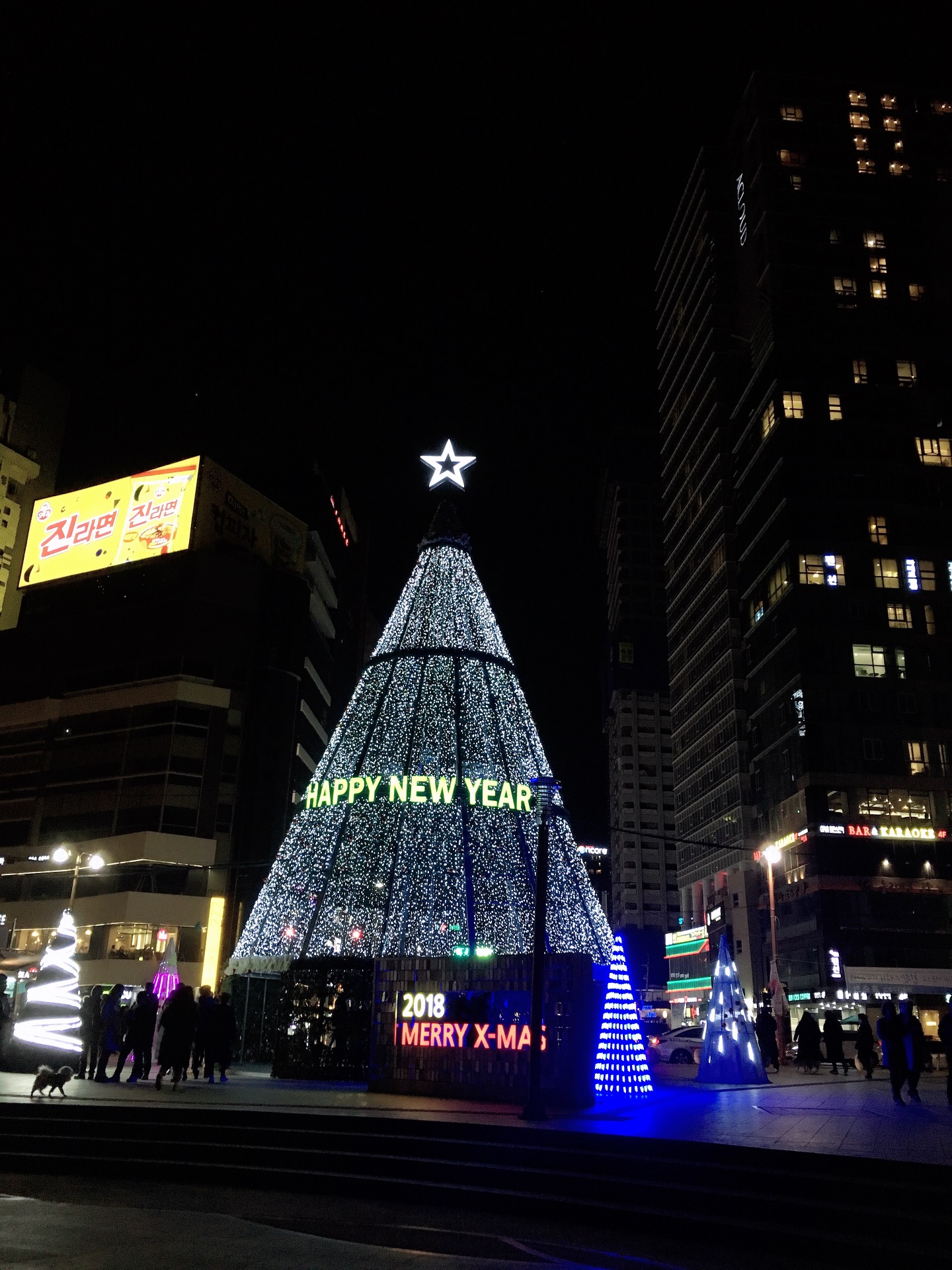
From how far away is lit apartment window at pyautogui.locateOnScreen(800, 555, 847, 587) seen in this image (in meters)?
64.2

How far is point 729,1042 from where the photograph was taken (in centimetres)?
2092

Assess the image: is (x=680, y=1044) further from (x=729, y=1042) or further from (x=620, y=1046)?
(x=620, y=1046)

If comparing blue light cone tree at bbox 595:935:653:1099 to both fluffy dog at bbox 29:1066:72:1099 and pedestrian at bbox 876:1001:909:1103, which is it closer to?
pedestrian at bbox 876:1001:909:1103

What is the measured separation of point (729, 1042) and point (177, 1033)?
1174 cm

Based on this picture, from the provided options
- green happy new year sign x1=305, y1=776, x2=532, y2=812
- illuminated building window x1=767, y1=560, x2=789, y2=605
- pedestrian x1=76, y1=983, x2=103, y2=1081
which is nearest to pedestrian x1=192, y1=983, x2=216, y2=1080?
pedestrian x1=76, y1=983, x2=103, y2=1081

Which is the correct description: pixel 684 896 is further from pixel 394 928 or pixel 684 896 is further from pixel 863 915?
pixel 394 928

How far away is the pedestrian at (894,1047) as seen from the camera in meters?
15.8

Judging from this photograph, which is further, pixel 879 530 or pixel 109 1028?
pixel 879 530

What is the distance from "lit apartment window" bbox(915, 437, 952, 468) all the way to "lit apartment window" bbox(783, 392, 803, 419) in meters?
8.49

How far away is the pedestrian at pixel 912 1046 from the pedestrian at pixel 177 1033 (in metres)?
12.2

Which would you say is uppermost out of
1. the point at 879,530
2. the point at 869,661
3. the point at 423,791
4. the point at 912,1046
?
the point at 879,530

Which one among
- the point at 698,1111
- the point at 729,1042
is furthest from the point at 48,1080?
the point at 729,1042

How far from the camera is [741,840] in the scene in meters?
73.9

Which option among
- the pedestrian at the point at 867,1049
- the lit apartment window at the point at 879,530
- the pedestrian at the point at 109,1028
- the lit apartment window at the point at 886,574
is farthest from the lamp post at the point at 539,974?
the lit apartment window at the point at 879,530
